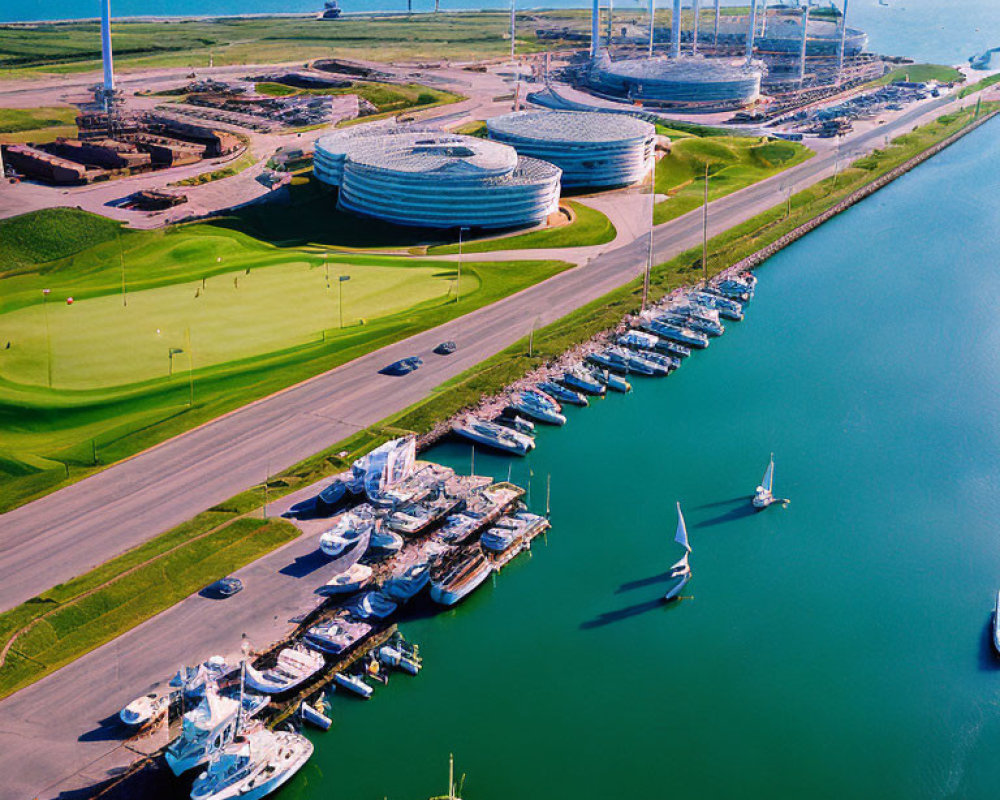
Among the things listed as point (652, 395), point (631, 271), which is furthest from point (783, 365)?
point (631, 271)

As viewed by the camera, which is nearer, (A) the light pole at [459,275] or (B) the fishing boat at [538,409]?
(B) the fishing boat at [538,409]

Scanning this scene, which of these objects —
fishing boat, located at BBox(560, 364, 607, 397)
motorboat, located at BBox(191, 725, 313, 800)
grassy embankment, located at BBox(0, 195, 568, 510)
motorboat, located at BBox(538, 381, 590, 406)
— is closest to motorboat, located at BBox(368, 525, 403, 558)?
motorboat, located at BBox(191, 725, 313, 800)

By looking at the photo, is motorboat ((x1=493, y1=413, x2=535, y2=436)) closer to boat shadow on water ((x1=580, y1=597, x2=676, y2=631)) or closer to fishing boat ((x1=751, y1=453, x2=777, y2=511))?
fishing boat ((x1=751, y1=453, x2=777, y2=511))

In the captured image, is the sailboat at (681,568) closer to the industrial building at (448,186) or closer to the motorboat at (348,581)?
the motorboat at (348,581)

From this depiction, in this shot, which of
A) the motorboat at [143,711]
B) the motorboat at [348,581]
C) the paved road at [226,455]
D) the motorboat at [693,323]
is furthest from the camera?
the motorboat at [693,323]

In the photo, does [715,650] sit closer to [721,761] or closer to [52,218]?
[721,761]

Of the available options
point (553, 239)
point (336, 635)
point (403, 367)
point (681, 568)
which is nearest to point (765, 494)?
point (681, 568)

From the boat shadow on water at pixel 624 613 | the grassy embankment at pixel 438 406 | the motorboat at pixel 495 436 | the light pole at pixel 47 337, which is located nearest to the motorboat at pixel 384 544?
the grassy embankment at pixel 438 406
